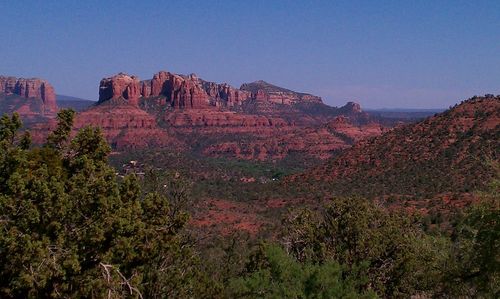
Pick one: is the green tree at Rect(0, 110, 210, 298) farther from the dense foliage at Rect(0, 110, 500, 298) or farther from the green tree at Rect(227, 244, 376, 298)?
the green tree at Rect(227, 244, 376, 298)

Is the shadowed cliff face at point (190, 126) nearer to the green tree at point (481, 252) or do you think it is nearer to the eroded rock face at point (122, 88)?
the eroded rock face at point (122, 88)

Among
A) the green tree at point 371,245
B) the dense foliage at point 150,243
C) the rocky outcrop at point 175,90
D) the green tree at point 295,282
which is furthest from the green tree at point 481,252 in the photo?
the rocky outcrop at point 175,90

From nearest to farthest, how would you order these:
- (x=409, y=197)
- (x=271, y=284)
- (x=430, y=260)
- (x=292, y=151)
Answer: (x=271, y=284), (x=430, y=260), (x=409, y=197), (x=292, y=151)

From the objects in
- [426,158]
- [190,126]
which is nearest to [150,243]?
[426,158]

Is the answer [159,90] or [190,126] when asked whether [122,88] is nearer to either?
[159,90]

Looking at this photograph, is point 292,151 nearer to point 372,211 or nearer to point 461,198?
point 461,198

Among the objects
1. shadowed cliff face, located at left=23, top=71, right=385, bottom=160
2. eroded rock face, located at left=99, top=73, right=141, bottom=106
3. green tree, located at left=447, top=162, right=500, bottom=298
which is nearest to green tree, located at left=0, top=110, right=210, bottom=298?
green tree, located at left=447, top=162, right=500, bottom=298

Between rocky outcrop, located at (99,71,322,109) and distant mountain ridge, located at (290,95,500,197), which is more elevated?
rocky outcrop, located at (99,71,322,109)

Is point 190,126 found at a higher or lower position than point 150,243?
lower

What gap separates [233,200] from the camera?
7150 cm

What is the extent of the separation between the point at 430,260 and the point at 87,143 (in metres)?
10.7

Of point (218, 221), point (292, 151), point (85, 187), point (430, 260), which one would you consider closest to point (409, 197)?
point (218, 221)

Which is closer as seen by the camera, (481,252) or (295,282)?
(481,252)

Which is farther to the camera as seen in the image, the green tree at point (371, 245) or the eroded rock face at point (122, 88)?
the eroded rock face at point (122, 88)
